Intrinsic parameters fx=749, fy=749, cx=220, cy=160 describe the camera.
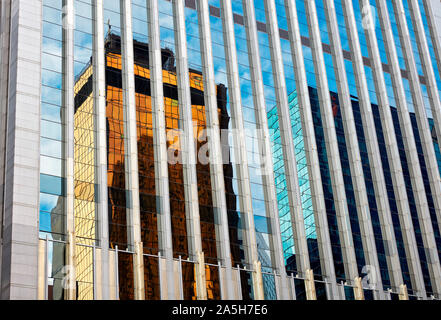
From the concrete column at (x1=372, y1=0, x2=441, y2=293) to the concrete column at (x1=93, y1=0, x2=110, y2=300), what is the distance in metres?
27.5

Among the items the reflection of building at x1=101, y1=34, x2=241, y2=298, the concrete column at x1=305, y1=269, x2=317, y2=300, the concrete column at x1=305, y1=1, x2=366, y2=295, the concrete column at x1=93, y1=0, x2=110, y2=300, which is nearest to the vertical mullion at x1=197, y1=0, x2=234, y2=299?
the reflection of building at x1=101, y1=34, x2=241, y2=298

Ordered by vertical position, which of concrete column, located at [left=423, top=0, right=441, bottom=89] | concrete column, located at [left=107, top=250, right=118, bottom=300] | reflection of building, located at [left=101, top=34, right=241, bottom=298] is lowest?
concrete column, located at [left=107, top=250, right=118, bottom=300]

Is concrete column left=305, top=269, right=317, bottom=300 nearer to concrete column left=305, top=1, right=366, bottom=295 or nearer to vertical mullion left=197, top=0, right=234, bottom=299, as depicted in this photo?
concrete column left=305, top=1, right=366, bottom=295

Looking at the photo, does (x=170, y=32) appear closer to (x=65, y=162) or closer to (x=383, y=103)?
(x=65, y=162)

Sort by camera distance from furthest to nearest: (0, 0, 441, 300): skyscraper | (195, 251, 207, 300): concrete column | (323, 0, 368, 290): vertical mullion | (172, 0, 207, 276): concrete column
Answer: (323, 0, 368, 290): vertical mullion, (172, 0, 207, 276): concrete column, (195, 251, 207, 300): concrete column, (0, 0, 441, 300): skyscraper

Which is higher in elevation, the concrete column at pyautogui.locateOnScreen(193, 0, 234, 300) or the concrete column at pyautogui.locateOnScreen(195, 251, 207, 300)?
the concrete column at pyautogui.locateOnScreen(193, 0, 234, 300)

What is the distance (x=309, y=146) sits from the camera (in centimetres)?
5825

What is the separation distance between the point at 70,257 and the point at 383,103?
3243 cm

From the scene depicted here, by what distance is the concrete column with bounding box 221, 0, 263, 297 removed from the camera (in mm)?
51219

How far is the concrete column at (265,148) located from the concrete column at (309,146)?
163 centimetres

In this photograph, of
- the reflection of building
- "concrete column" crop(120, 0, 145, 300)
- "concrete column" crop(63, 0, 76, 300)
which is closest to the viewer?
"concrete column" crop(63, 0, 76, 300)

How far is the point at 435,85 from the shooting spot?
6894 centimetres
